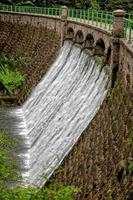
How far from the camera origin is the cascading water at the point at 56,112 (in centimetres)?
2222

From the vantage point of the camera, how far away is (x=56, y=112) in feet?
A: 91.0

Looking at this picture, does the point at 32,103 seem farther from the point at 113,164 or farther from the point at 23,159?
the point at 113,164

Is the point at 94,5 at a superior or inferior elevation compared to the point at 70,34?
inferior

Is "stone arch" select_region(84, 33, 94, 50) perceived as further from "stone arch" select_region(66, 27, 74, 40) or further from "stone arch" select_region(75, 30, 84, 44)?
"stone arch" select_region(66, 27, 74, 40)

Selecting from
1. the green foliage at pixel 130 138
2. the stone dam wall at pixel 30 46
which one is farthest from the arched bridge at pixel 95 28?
the green foliage at pixel 130 138

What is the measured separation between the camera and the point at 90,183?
16844 millimetres

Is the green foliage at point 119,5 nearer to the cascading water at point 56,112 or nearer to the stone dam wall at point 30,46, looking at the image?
the stone dam wall at point 30,46

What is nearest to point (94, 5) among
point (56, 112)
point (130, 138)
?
point (56, 112)

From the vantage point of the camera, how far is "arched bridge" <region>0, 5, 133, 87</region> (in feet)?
70.5

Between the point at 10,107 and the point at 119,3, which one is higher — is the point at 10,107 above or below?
below

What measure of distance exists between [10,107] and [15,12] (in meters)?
15.8

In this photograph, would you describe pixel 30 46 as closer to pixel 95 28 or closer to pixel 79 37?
pixel 79 37

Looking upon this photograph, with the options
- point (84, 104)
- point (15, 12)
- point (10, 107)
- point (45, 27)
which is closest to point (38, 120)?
point (84, 104)

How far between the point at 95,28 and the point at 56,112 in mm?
5141
